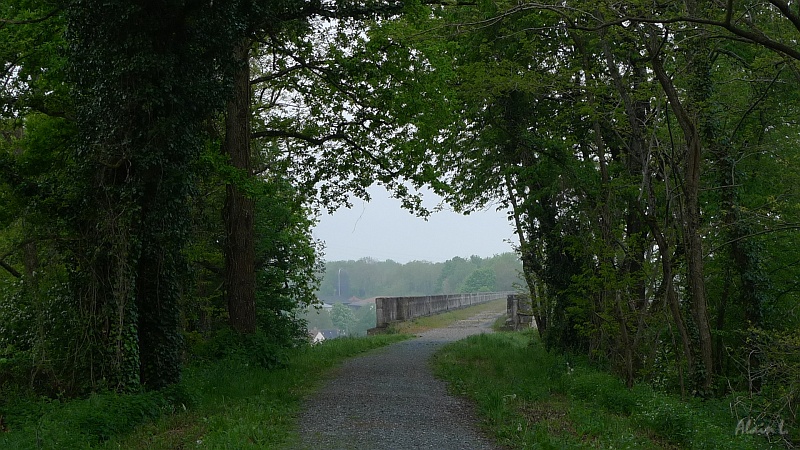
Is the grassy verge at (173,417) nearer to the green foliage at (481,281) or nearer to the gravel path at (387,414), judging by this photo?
the gravel path at (387,414)

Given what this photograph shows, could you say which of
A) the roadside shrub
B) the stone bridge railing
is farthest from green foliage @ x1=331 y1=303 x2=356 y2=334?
the roadside shrub

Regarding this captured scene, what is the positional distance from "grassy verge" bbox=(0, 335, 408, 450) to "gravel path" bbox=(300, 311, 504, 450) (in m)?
0.46

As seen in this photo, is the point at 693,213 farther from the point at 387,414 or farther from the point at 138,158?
the point at 138,158

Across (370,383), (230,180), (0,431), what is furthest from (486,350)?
(0,431)

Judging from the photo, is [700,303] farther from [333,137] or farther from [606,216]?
[333,137]

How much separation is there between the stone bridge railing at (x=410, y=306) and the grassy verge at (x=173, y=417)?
65.3 feet

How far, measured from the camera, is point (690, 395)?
1279 cm

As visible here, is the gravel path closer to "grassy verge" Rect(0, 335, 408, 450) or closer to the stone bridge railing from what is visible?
"grassy verge" Rect(0, 335, 408, 450)

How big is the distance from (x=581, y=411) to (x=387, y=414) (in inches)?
109

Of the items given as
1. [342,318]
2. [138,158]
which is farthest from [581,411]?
[342,318]

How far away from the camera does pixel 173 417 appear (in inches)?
396

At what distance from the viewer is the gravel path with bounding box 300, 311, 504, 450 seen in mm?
8438

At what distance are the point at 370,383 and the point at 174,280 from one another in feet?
13.9

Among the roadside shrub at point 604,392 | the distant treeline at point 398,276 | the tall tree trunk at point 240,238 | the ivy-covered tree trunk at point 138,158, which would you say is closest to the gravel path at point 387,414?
the roadside shrub at point 604,392
